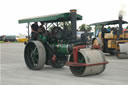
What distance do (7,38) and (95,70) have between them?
43.7m

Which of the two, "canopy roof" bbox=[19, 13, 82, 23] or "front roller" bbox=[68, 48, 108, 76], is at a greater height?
"canopy roof" bbox=[19, 13, 82, 23]

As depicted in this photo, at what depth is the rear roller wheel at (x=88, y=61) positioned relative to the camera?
22.5ft

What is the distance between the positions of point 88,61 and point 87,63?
0.27 feet

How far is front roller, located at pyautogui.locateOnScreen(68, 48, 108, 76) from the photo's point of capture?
6.84 m

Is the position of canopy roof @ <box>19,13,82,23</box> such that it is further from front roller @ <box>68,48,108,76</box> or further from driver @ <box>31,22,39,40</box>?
front roller @ <box>68,48,108,76</box>

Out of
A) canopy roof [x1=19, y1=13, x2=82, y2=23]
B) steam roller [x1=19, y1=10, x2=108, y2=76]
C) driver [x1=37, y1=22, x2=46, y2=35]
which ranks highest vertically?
canopy roof [x1=19, y1=13, x2=82, y2=23]

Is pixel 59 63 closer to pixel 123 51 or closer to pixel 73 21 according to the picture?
pixel 73 21

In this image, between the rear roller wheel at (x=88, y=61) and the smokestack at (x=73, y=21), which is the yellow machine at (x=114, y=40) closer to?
the smokestack at (x=73, y=21)

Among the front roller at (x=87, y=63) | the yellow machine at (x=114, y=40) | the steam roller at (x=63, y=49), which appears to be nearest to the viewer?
the front roller at (x=87, y=63)

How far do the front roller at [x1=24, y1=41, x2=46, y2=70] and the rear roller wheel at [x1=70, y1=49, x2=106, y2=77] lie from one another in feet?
4.44

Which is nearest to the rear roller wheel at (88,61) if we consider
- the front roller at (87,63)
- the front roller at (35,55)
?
the front roller at (87,63)

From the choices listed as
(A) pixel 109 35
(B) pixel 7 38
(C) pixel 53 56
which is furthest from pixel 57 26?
(B) pixel 7 38

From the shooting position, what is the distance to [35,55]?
28.7ft

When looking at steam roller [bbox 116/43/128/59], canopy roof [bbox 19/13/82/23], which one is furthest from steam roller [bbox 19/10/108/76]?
steam roller [bbox 116/43/128/59]
